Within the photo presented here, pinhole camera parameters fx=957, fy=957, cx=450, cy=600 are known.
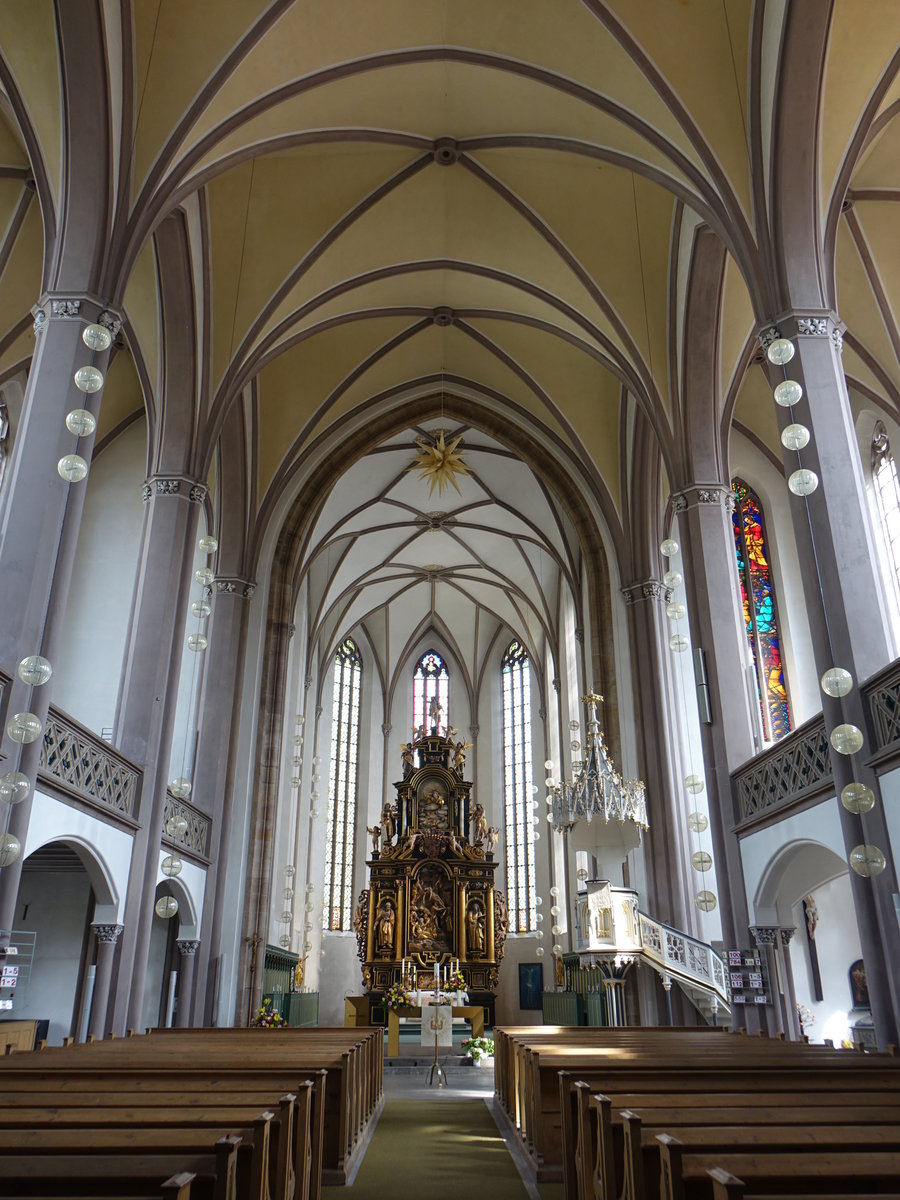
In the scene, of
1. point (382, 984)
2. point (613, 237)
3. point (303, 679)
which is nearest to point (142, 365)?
point (613, 237)

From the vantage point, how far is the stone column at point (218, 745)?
15.0 meters

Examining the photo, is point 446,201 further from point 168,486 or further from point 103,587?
point 103,587

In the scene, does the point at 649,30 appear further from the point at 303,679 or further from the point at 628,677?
the point at 303,679

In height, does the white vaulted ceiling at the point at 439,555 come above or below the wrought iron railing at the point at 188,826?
above

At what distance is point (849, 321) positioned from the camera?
14016 millimetres

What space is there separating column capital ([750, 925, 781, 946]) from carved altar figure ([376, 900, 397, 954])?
15552 mm

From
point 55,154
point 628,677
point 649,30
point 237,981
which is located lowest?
point 237,981

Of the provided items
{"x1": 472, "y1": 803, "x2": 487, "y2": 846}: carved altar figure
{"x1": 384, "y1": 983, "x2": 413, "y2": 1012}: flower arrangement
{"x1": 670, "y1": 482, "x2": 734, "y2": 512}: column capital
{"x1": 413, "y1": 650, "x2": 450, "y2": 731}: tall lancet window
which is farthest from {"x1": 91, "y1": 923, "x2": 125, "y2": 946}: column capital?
{"x1": 413, "y1": 650, "x2": 450, "y2": 731}: tall lancet window

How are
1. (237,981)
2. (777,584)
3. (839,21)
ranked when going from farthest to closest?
(777,584), (237,981), (839,21)

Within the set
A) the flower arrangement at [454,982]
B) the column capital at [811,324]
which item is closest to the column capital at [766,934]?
the column capital at [811,324]

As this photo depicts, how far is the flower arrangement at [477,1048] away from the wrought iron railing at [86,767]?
8.95 meters

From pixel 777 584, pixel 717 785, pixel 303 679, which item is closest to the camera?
pixel 717 785

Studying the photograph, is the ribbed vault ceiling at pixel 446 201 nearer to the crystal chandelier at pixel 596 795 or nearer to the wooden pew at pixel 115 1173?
the crystal chandelier at pixel 596 795

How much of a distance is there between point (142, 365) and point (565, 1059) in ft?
36.8
